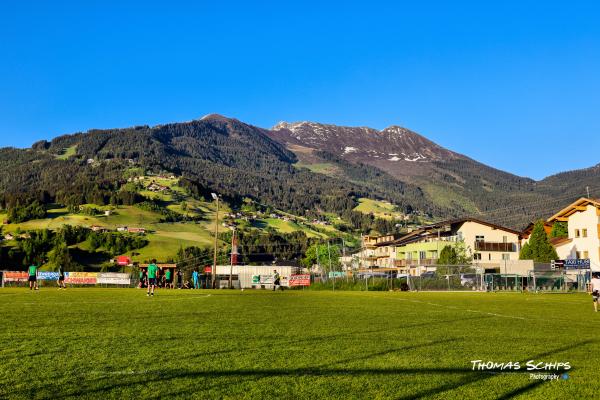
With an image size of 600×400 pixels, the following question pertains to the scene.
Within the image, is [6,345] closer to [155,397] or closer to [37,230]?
[155,397]

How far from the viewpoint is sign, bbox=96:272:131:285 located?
227 feet

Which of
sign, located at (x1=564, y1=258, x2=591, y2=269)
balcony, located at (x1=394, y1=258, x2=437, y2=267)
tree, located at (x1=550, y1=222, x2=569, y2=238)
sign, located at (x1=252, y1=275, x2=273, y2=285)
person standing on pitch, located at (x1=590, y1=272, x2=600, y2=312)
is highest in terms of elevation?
tree, located at (x1=550, y1=222, x2=569, y2=238)

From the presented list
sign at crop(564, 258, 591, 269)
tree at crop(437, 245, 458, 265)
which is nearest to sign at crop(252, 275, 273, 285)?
tree at crop(437, 245, 458, 265)

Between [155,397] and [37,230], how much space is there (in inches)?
7191

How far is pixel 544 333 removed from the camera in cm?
1365

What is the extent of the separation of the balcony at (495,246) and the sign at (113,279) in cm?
6539

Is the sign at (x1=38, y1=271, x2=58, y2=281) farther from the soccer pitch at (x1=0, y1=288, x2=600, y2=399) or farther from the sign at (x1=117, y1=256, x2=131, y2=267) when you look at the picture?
the sign at (x1=117, y1=256, x2=131, y2=267)

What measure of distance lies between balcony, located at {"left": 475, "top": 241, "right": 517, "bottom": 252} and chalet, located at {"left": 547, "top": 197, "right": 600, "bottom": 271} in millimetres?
19393

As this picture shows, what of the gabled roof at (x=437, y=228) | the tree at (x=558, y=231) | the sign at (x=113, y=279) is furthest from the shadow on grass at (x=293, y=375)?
the gabled roof at (x=437, y=228)

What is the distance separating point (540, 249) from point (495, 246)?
29.7 m

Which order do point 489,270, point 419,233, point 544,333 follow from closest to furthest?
point 544,333 → point 489,270 → point 419,233

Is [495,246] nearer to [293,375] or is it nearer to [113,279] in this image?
[113,279]

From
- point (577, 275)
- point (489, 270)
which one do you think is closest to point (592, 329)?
point (577, 275)

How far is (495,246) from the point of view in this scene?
357 ft
